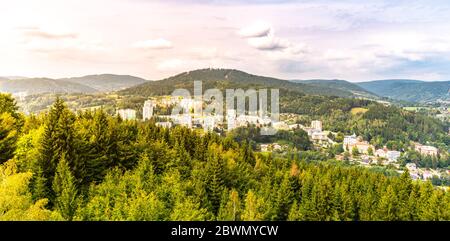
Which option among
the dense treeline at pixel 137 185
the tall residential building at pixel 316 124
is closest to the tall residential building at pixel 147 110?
the tall residential building at pixel 316 124

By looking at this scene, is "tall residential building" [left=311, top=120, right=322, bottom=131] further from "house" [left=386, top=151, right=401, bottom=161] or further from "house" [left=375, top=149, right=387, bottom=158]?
"house" [left=386, top=151, right=401, bottom=161]

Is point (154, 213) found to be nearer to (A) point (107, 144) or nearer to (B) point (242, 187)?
(A) point (107, 144)

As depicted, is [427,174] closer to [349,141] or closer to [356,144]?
[356,144]

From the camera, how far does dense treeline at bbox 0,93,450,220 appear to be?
20797 mm

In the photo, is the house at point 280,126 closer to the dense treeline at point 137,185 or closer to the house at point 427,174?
the house at point 427,174

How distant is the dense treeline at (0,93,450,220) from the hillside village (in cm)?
7623

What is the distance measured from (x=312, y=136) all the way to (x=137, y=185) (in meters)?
143

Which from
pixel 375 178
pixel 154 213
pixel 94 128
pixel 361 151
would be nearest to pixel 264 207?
pixel 154 213

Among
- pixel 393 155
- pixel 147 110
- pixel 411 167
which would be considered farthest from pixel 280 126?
pixel 147 110

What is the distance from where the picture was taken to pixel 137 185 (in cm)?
2362

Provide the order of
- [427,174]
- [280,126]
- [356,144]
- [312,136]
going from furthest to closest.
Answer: [280,126] → [312,136] → [356,144] → [427,174]

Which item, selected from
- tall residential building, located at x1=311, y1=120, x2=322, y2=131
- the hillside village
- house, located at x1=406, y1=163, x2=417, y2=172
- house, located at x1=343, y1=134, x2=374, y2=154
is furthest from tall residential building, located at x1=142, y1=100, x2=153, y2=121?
house, located at x1=406, y1=163, x2=417, y2=172

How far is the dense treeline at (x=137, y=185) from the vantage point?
20.8 metres
